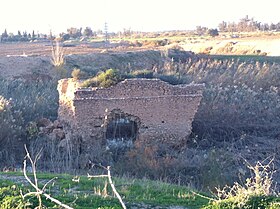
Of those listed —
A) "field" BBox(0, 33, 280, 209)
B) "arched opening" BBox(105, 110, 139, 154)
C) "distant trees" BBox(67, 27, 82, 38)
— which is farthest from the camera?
"distant trees" BBox(67, 27, 82, 38)

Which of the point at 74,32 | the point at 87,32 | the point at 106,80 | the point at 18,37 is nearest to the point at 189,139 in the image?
the point at 106,80

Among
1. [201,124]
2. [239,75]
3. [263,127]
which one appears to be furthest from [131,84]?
[239,75]

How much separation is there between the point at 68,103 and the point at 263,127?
9.19 metres

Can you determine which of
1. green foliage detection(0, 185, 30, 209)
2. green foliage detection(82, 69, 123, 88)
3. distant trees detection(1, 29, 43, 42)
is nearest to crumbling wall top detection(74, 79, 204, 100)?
green foliage detection(82, 69, 123, 88)

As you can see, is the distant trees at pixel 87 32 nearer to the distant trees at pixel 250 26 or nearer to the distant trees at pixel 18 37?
the distant trees at pixel 18 37

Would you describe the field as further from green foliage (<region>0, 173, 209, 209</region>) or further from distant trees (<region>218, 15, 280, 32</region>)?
distant trees (<region>218, 15, 280, 32</region>)

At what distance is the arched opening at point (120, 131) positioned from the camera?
1989cm

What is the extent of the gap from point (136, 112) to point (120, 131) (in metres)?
1.58

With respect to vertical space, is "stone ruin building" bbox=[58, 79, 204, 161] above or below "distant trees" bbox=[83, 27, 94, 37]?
above

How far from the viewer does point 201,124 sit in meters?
23.2

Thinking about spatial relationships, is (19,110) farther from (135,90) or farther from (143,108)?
(143,108)

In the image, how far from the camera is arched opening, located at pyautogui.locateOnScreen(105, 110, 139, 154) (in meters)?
19.9

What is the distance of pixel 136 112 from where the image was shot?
1978 cm

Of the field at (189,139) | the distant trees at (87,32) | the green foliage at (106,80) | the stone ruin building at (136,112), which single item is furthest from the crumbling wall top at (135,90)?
the distant trees at (87,32)
